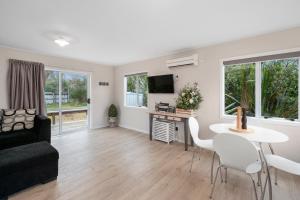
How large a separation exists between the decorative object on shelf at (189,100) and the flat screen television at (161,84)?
42 centimetres

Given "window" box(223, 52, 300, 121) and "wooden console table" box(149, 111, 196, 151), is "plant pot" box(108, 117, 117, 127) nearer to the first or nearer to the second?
"wooden console table" box(149, 111, 196, 151)

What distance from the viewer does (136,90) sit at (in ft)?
16.8

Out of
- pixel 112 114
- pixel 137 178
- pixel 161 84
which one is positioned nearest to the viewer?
pixel 137 178

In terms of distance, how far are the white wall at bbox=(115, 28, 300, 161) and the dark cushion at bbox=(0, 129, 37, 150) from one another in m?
2.76

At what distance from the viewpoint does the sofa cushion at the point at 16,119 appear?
2.90 meters

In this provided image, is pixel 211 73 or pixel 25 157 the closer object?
pixel 25 157

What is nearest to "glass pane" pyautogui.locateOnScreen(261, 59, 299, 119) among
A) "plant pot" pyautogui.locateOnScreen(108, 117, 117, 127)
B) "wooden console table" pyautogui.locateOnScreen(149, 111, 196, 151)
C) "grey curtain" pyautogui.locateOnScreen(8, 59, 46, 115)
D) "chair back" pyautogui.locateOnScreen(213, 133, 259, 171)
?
"wooden console table" pyautogui.locateOnScreen(149, 111, 196, 151)

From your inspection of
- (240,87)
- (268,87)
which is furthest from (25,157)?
(268,87)

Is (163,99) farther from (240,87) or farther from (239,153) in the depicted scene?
(239,153)

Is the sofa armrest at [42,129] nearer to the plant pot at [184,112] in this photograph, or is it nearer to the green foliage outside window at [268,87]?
the plant pot at [184,112]

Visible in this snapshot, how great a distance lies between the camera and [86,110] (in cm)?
510

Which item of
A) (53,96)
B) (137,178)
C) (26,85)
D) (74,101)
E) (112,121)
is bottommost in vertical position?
(137,178)

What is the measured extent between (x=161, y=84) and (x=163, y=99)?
42cm

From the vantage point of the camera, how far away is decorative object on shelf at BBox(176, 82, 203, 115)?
341 cm
